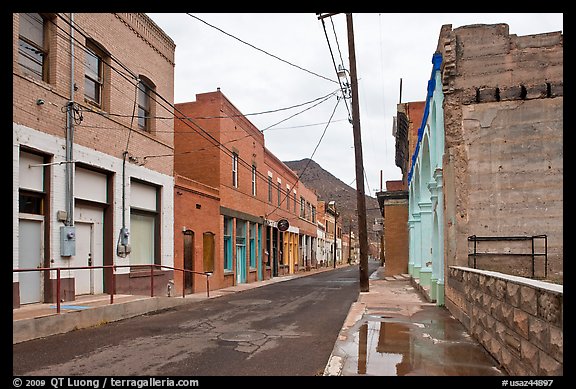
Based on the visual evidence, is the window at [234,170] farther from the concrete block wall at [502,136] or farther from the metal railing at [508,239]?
the metal railing at [508,239]

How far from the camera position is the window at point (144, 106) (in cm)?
1706

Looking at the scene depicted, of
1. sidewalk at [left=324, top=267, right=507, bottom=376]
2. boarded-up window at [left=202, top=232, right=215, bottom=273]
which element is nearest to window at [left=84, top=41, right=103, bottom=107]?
boarded-up window at [left=202, top=232, right=215, bottom=273]

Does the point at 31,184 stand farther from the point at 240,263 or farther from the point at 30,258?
the point at 240,263

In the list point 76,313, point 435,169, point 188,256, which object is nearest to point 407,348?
point 435,169

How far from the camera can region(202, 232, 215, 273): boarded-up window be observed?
70.5 ft

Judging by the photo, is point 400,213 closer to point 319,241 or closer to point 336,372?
point 336,372

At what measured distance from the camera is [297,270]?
4353 centimetres

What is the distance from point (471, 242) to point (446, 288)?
5.67 ft

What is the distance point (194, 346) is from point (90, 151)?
7.63 metres

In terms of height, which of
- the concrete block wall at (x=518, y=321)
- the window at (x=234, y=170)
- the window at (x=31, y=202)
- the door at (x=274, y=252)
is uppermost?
the window at (x=234, y=170)

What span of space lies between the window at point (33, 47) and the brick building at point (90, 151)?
25 mm

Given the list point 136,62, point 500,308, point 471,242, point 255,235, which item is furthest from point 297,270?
point 500,308

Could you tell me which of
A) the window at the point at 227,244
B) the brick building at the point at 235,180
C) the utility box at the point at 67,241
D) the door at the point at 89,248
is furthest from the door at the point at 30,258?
the window at the point at 227,244
